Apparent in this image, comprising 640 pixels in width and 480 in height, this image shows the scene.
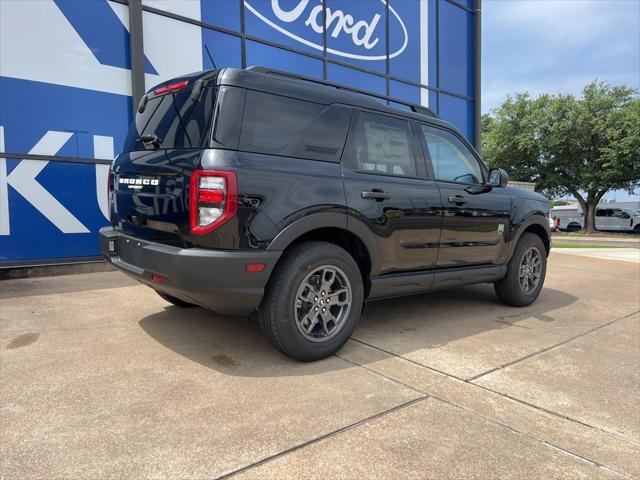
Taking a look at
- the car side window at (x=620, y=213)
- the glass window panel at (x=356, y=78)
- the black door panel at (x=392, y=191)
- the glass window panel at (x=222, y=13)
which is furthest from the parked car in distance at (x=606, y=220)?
the black door panel at (x=392, y=191)

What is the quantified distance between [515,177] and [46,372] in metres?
34.5

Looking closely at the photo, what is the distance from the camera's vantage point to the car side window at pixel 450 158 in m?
4.24

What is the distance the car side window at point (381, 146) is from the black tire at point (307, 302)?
774 mm

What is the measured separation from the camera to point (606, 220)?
105 ft

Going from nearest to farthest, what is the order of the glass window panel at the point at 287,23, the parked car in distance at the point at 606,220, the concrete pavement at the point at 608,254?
the glass window panel at the point at 287,23
the concrete pavement at the point at 608,254
the parked car in distance at the point at 606,220

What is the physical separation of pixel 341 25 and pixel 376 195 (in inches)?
297

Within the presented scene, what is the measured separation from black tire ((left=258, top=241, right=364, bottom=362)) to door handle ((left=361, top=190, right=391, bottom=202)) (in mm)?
459

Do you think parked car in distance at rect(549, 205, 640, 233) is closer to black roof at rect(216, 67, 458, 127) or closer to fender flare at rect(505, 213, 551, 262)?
fender flare at rect(505, 213, 551, 262)

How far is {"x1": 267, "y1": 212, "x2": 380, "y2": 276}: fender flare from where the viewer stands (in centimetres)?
301

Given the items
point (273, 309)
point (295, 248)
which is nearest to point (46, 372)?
point (273, 309)

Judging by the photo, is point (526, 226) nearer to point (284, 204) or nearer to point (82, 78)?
point (284, 204)

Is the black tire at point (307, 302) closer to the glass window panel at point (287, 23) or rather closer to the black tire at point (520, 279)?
the black tire at point (520, 279)

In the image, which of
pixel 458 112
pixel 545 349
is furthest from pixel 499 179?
pixel 458 112

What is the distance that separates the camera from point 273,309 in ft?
9.98
